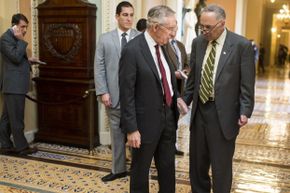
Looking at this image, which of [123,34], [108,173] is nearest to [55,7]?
[123,34]

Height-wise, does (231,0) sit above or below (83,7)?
above

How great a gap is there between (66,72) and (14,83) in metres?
0.72

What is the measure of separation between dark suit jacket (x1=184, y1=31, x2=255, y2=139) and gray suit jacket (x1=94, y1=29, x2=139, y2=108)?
1251 millimetres

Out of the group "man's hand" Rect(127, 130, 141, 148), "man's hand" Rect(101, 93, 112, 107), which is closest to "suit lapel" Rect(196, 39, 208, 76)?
"man's hand" Rect(127, 130, 141, 148)

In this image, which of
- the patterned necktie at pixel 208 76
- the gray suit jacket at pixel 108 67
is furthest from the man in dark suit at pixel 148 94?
the gray suit jacket at pixel 108 67

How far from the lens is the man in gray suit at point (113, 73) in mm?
3770

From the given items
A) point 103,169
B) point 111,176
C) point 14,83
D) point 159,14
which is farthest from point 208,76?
point 14,83

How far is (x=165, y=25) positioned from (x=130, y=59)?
0.33 meters

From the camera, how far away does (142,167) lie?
291 cm

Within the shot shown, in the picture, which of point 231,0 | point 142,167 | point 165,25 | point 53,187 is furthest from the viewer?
point 231,0

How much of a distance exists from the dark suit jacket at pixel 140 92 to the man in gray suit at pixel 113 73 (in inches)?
40.9

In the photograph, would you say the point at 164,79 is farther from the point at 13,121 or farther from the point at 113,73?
the point at 13,121

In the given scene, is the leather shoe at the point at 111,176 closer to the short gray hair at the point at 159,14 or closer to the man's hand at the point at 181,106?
the man's hand at the point at 181,106

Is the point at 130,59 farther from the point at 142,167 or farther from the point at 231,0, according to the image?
the point at 231,0
